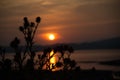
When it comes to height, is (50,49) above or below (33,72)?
above

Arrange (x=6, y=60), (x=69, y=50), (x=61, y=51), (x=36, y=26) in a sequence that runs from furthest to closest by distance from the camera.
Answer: (x=69, y=50) < (x=61, y=51) < (x=36, y=26) < (x=6, y=60)

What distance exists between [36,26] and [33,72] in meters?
1.62

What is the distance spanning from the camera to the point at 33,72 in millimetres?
8883

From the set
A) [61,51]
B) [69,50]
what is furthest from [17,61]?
[69,50]

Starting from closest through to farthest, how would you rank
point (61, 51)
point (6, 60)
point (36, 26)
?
point (6, 60) < point (36, 26) < point (61, 51)

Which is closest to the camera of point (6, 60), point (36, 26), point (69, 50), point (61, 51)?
point (6, 60)

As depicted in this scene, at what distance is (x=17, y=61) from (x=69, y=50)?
2.81m

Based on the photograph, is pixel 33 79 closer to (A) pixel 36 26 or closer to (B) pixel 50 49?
(B) pixel 50 49

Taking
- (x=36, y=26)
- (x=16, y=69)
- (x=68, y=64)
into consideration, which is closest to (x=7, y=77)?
(x=16, y=69)

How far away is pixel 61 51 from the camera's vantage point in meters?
9.78

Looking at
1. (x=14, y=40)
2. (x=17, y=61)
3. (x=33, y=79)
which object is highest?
(x=14, y=40)

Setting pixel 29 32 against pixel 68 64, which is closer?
pixel 29 32

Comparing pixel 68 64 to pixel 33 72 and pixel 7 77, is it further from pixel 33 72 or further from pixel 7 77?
pixel 7 77

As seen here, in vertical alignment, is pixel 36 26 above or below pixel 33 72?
above
